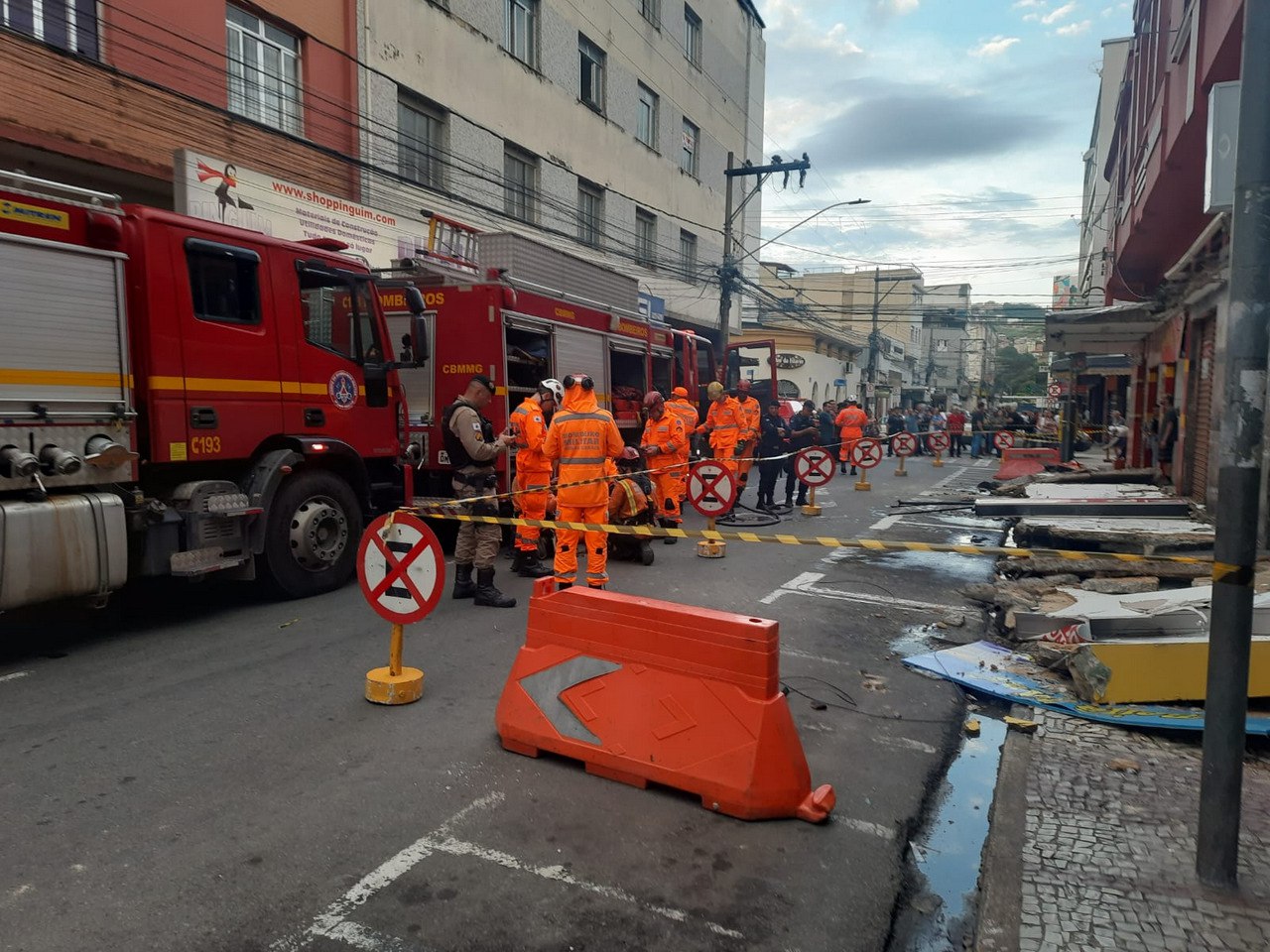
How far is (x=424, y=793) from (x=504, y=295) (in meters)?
6.77

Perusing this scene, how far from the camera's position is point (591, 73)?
23.0 m

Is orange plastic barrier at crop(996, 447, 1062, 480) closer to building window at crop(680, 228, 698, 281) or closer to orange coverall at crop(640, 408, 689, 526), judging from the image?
orange coverall at crop(640, 408, 689, 526)

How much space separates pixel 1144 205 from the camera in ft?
39.3

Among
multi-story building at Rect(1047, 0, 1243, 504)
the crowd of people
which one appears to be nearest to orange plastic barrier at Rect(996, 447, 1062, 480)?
multi-story building at Rect(1047, 0, 1243, 504)

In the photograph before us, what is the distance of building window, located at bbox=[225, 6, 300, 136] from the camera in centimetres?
1278

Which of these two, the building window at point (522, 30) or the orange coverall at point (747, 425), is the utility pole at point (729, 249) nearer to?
the building window at point (522, 30)

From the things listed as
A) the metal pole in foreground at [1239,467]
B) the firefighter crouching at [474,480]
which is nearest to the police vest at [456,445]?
the firefighter crouching at [474,480]

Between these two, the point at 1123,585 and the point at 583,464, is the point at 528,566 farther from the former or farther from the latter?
the point at 1123,585

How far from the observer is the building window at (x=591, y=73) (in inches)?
882

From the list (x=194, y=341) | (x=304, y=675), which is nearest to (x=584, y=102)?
(x=194, y=341)

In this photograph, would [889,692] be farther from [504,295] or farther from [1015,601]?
[504,295]

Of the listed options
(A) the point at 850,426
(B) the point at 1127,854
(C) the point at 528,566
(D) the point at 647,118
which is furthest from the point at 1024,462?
(B) the point at 1127,854

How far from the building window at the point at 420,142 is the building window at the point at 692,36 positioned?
13745mm

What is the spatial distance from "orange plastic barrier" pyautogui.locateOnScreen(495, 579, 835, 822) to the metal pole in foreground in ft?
4.58
